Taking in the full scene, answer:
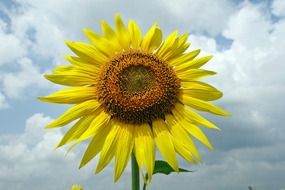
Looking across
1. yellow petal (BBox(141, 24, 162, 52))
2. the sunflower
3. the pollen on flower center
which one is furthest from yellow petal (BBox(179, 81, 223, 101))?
yellow petal (BBox(141, 24, 162, 52))

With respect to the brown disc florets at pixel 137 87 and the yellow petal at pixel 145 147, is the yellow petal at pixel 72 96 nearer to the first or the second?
the brown disc florets at pixel 137 87

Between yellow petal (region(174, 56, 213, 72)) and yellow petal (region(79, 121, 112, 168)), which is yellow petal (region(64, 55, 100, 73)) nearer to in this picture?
yellow petal (region(79, 121, 112, 168))

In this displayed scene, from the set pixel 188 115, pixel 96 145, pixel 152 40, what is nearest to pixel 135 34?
pixel 152 40

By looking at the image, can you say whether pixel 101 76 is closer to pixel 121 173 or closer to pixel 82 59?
pixel 82 59

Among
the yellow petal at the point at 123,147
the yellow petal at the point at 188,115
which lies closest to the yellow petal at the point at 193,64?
the yellow petal at the point at 188,115

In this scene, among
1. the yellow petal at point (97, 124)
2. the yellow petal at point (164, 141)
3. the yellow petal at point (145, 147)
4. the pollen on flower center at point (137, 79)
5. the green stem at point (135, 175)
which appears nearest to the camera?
the green stem at point (135, 175)

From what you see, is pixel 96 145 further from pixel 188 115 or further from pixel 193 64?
pixel 193 64

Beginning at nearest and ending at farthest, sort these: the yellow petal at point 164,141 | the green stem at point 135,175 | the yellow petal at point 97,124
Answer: the green stem at point 135,175, the yellow petal at point 164,141, the yellow petal at point 97,124
